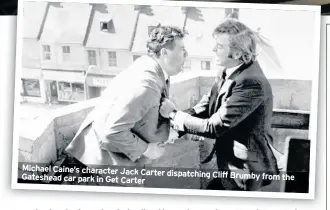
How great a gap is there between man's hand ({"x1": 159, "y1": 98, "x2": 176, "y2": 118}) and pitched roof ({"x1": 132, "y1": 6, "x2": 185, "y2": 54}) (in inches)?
6.1

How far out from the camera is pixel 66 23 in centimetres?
122

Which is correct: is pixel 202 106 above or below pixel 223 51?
below

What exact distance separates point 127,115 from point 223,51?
322 mm

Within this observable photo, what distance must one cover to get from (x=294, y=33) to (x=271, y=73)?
131mm

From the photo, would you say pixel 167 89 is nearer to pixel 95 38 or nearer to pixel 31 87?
pixel 95 38

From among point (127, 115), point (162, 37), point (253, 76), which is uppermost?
point (162, 37)

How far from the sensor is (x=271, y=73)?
1.21 m

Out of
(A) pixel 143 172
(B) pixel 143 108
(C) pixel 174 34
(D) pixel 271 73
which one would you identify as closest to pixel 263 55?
(D) pixel 271 73

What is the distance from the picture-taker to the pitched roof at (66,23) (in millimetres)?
1217

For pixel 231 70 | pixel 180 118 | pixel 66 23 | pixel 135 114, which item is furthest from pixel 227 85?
pixel 66 23

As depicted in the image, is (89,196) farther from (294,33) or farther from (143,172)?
(294,33)

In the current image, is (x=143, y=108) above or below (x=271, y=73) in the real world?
below

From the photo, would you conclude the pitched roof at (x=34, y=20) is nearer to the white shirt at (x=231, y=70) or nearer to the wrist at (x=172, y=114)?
the wrist at (x=172, y=114)

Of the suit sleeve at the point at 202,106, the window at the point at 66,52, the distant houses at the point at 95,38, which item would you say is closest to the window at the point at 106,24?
the distant houses at the point at 95,38
